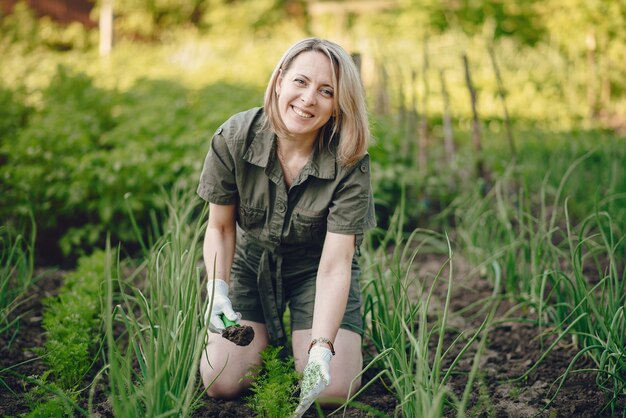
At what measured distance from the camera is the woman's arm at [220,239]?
2.02 m

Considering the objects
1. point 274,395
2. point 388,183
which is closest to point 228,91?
point 388,183

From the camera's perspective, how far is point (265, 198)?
2.08 metres

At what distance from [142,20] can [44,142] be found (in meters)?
10.2

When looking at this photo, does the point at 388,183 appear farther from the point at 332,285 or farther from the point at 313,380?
the point at 313,380

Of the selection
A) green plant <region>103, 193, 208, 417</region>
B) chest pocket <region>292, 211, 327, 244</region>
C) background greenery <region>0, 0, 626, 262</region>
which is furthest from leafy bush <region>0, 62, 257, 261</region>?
green plant <region>103, 193, 208, 417</region>

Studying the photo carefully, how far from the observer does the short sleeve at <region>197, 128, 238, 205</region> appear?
2.05 metres

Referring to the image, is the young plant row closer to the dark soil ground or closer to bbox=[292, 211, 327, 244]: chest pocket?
the dark soil ground

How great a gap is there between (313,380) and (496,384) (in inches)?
31.2

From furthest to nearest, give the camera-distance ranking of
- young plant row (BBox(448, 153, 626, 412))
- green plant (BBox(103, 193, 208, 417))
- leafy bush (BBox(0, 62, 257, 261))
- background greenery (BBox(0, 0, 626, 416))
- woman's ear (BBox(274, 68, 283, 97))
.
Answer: leafy bush (BBox(0, 62, 257, 261)) → woman's ear (BBox(274, 68, 283, 97)) → young plant row (BBox(448, 153, 626, 412)) → background greenery (BBox(0, 0, 626, 416)) → green plant (BBox(103, 193, 208, 417))

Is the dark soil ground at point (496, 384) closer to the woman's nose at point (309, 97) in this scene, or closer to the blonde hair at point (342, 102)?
the blonde hair at point (342, 102)

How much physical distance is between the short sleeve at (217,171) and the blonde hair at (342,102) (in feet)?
0.60

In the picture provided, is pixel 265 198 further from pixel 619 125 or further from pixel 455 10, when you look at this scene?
pixel 455 10

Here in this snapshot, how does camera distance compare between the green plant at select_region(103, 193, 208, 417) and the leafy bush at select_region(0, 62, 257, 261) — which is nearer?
the green plant at select_region(103, 193, 208, 417)

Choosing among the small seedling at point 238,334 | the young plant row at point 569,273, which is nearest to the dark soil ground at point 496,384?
the young plant row at point 569,273
